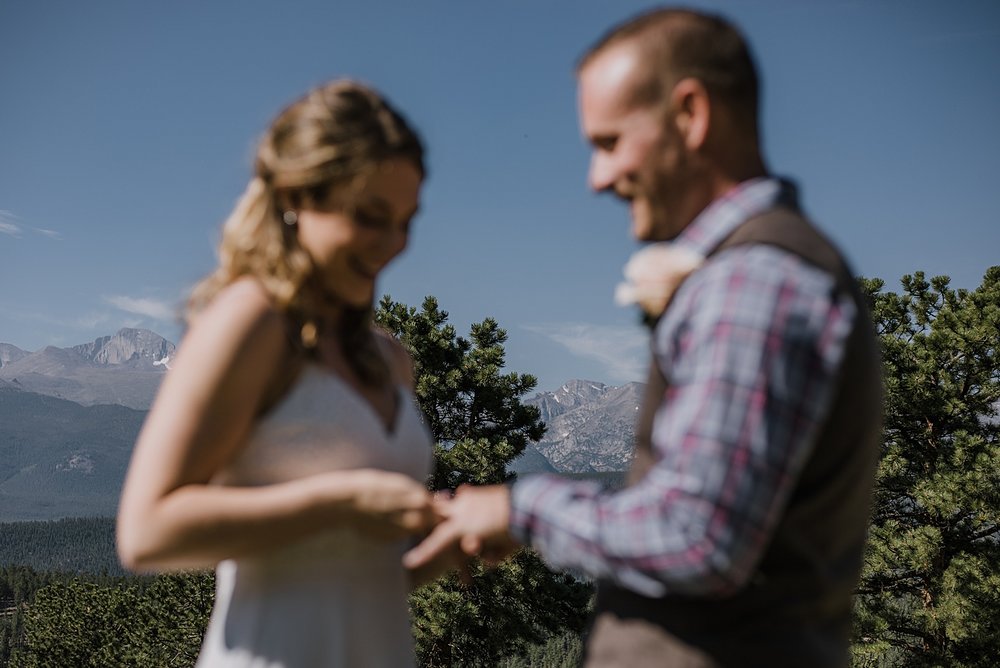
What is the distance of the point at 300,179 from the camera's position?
2.21 meters

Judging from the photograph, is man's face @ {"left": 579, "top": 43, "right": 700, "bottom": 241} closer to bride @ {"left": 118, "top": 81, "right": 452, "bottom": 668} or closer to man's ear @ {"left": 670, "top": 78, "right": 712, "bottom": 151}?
man's ear @ {"left": 670, "top": 78, "right": 712, "bottom": 151}

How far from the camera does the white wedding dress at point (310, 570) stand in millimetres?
2221

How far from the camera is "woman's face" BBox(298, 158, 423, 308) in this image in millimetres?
2246

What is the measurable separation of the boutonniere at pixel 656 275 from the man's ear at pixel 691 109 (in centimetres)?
25

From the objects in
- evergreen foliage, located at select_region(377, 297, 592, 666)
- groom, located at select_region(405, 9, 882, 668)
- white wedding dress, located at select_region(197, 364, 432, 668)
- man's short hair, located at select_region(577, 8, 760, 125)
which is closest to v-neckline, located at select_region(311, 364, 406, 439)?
white wedding dress, located at select_region(197, 364, 432, 668)

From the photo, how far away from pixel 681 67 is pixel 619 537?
3.26 feet

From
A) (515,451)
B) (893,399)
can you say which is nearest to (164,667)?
(515,451)

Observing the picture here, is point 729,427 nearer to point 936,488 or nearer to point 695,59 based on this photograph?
point 695,59

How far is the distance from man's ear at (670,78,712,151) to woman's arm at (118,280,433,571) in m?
1.05

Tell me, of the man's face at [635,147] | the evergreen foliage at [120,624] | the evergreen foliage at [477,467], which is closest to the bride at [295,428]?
the man's face at [635,147]

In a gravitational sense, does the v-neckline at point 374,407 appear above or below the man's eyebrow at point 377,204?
below

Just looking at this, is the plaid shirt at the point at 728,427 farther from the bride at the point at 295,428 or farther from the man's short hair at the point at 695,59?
the bride at the point at 295,428

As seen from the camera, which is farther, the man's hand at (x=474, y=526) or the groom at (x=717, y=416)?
the man's hand at (x=474, y=526)

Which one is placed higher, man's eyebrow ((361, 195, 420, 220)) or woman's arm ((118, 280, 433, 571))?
man's eyebrow ((361, 195, 420, 220))
